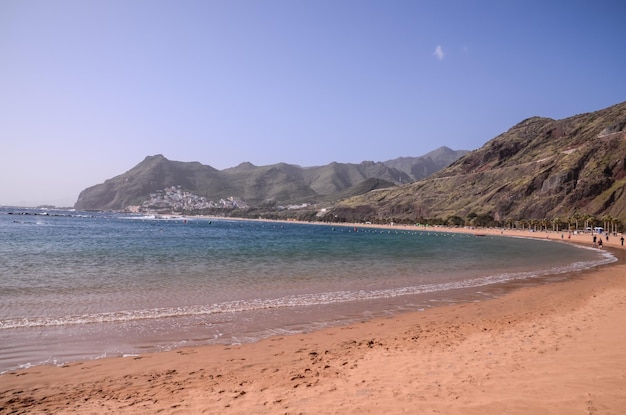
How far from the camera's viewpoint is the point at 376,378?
8203 mm

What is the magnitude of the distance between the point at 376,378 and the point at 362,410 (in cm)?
172

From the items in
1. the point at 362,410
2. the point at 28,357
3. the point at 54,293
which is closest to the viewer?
the point at 362,410

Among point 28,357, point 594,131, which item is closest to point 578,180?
point 594,131

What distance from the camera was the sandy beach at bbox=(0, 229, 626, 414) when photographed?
6.86 metres

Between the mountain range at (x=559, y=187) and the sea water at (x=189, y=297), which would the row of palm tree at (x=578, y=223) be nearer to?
the mountain range at (x=559, y=187)

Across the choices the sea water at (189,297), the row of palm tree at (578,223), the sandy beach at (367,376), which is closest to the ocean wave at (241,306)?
the sea water at (189,297)

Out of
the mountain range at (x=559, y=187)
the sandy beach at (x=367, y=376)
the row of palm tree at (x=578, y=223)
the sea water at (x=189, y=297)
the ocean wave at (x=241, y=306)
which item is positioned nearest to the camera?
the sandy beach at (x=367, y=376)

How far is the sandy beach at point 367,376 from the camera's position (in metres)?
6.86

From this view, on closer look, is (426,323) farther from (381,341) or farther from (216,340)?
(216,340)

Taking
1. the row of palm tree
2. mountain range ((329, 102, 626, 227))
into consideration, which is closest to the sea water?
the row of palm tree

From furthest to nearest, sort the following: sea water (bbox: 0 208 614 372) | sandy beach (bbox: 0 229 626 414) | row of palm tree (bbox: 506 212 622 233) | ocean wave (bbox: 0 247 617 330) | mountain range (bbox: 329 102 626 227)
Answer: mountain range (bbox: 329 102 626 227), row of palm tree (bbox: 506 212 622 233), ocean wave (bbox: 0 247 617 330), sea water (bbox: 0 208 614 372), sandy beach (bbox: 0 229 626 414)

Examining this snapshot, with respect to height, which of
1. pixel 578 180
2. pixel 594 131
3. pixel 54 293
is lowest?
pixel 54 293

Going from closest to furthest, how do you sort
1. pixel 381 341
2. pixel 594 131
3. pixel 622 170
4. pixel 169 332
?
pixel 381 341 → pixel 169 332 → pixel 622 170 → pixel 594 131

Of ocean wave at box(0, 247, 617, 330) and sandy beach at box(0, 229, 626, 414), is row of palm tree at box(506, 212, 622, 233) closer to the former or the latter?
ocean wave at box(0, 247, 617, 330)
